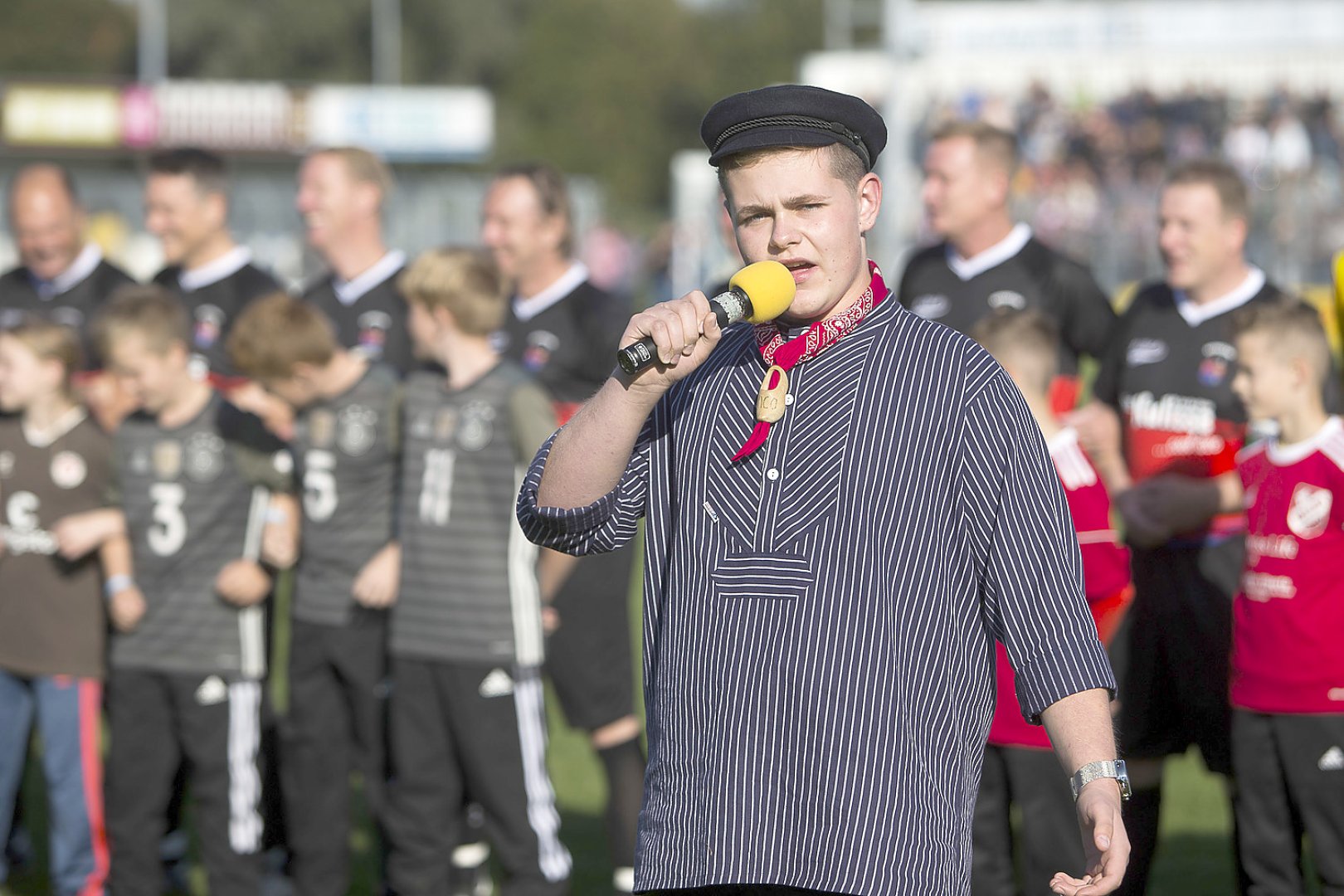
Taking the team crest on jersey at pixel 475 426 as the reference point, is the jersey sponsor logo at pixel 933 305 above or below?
above

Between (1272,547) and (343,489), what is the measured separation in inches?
119

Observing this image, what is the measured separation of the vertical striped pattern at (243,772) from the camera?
5266mm

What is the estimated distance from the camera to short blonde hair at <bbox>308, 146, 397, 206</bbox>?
21.1ft

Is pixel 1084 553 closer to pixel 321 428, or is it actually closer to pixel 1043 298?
pixel 1043 298

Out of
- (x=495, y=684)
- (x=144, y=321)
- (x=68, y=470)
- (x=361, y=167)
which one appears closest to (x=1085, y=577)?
(x=495, y=684)

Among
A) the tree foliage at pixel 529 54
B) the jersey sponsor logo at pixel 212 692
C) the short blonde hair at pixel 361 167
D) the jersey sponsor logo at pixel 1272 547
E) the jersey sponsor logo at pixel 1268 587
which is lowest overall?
the jersey sponsor logo at pixel 212 692

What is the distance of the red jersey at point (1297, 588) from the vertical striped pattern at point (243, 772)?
10.4ft

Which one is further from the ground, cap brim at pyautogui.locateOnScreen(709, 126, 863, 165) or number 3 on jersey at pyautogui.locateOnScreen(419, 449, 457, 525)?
cap brim at pyautogui.locateOnScreen(709, 126, 863, 165)

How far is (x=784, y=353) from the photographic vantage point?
2.75 metres

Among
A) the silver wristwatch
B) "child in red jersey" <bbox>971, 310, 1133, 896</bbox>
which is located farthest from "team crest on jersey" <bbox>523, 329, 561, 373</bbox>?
the silver wristwatch

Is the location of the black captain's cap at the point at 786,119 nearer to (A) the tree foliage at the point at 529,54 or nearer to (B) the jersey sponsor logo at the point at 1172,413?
(B) the jersey sponsor logo at the point at 1172,413

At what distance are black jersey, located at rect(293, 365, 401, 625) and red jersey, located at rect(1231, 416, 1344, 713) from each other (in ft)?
9.32

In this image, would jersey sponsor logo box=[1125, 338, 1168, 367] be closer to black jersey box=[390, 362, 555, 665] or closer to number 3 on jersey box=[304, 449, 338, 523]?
black jersey box=[390, 362, 555, 665]

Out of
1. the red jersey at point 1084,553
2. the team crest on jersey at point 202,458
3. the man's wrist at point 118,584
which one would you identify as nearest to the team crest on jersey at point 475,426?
the team crest on jersey at point 202,458
